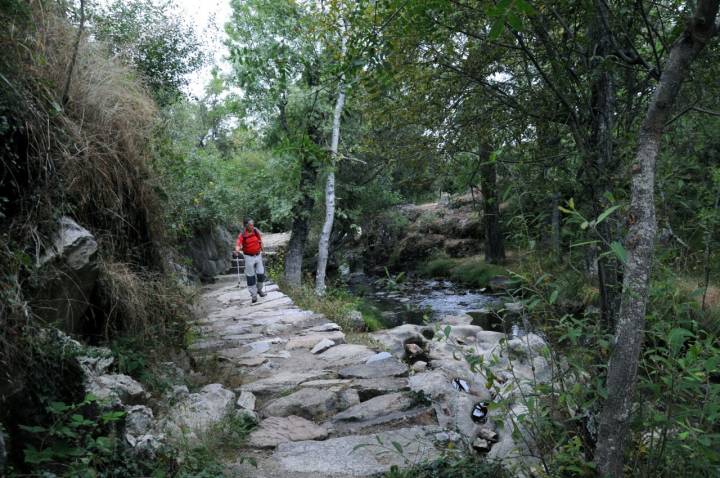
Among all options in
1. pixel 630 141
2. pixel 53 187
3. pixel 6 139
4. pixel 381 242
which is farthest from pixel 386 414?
pixel 381 242

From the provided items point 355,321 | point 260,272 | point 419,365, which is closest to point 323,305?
point 355,321

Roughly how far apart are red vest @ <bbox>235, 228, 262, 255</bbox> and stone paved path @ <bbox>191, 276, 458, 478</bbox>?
2537mm

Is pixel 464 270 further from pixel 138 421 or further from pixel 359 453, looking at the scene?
pixel 138 421

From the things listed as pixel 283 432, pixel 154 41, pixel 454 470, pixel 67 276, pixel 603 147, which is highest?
pixel 154 41

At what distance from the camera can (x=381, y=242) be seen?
26.3 meters

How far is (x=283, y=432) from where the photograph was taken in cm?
420

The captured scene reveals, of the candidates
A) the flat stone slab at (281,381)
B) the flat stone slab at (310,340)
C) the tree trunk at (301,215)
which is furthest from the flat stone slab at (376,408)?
the tree trunk at (301,215)

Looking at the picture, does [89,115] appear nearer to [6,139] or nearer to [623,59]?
[6,139]

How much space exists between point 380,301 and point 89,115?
516 inches

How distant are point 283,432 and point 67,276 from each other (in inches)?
81.2

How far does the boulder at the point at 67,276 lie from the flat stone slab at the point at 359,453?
72.7 inches

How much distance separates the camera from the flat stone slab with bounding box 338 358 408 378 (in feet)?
18.0

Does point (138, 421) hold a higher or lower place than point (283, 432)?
higher

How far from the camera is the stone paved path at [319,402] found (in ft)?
11.8
